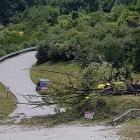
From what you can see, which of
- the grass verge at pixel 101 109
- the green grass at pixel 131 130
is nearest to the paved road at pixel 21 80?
the grass verge at pixel 101 109

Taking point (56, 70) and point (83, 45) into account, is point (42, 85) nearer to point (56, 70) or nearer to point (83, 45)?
point (56, 70)

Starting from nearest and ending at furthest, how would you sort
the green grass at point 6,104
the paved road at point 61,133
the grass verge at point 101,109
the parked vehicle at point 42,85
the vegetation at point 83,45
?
the paved road at point 61,133, the grass verge at point 101,109, the vegetation at point 83,45, the green grass at point 6,104, the parked vehicle at point 42,85

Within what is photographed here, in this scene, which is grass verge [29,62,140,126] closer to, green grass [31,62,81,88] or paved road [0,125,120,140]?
paved road [0,125,120,140]

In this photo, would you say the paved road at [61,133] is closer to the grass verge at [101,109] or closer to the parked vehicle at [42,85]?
the grass verge at [101,109]

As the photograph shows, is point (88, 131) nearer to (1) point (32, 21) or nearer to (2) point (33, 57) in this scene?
(2) point (33, 57)

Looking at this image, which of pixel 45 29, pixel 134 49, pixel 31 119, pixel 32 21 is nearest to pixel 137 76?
pixel 134 49
